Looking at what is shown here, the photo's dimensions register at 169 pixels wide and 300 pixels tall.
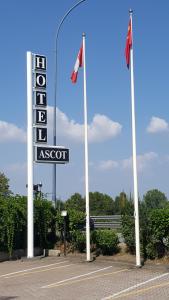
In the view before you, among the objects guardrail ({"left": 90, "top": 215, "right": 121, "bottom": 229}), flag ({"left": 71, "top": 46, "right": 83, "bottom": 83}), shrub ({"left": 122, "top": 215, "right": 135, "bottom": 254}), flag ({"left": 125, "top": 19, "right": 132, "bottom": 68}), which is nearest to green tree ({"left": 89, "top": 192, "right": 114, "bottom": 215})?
guardrail ({"left": 90, "top": 215, "right": 121, "bottom": 229})

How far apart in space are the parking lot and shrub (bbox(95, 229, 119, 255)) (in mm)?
819

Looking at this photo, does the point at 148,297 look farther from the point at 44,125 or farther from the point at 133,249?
the point at 44,125

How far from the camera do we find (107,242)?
21.4 m

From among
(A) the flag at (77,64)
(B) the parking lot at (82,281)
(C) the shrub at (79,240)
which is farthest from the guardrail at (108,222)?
(A) the flag at (77,64)

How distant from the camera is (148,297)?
42.3ft

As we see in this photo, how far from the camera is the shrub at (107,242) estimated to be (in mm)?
21391

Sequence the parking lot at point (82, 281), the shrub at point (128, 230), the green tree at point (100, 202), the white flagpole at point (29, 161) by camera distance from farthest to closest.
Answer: the green tree at point (100, 202) → the white flagpole at point (29, 161) → the shrub at point (128, 230) → the parking lot at point (82, 281)

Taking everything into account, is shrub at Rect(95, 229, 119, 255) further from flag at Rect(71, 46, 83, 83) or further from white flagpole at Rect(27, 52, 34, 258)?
flag at Rect(71, 46, 83, 83)

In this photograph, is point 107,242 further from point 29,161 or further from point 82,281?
point 82,281

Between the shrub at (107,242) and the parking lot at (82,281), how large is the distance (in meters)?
0.82

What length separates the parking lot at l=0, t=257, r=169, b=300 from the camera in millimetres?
13523

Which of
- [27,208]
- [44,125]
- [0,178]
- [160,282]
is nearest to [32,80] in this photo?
[44,125]

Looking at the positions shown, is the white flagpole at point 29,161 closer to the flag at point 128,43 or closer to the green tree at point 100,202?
the flag at point 128,43

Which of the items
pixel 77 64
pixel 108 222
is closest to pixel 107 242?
pixel 108 222
